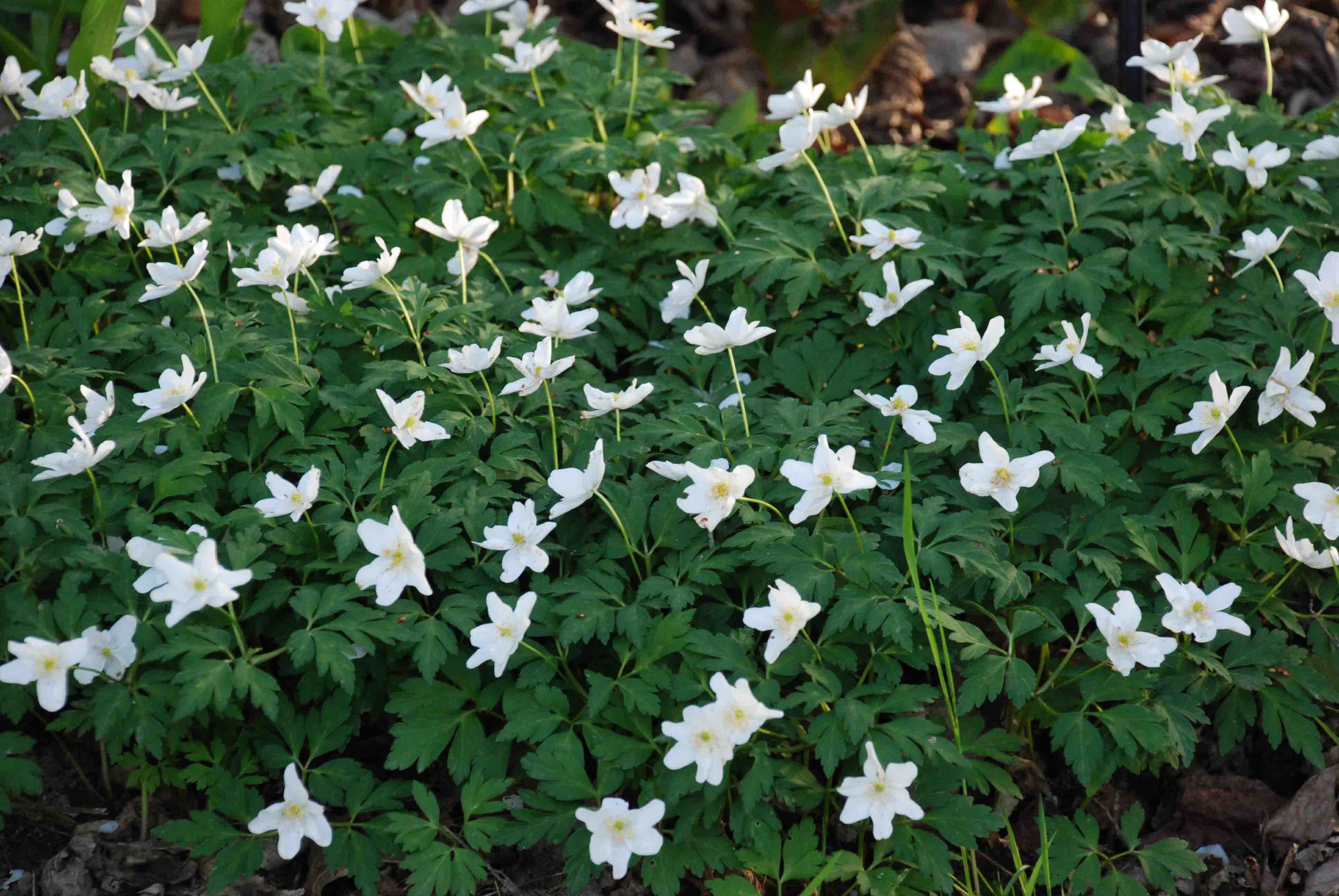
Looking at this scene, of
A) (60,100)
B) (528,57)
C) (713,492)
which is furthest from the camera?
(528,57)

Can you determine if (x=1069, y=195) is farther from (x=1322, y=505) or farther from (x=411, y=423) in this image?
(x=411, y=423)

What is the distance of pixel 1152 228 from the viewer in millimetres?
3217

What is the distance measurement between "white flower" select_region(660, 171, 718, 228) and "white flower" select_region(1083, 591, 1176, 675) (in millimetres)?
1663

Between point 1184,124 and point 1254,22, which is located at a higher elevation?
point 1254,22

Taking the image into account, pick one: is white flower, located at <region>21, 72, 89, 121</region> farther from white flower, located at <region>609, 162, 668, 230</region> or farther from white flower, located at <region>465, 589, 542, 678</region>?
white flower, located at <region>465, 589, 542, 678</region>

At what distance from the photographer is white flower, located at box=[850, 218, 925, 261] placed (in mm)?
3154

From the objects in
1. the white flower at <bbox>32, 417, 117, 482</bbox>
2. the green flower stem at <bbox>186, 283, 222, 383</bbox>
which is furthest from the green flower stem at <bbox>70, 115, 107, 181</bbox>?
the white flower at <bbox>32, 417, 117, 482</bbox>

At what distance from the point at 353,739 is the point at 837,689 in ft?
4.19

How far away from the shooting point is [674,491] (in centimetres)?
271

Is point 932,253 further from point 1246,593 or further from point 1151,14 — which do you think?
point 1151,14

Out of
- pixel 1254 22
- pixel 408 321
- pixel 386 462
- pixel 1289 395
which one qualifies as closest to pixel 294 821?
pixel 386 462

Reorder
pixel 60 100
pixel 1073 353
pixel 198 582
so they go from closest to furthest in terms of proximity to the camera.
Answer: pixel 198 582
pixel 1073 353
pixel 60 100

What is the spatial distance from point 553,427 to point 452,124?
1.18 meters

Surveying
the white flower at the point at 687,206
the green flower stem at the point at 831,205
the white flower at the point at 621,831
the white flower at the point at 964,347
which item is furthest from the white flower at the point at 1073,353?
the white flower at the point at 621,831
